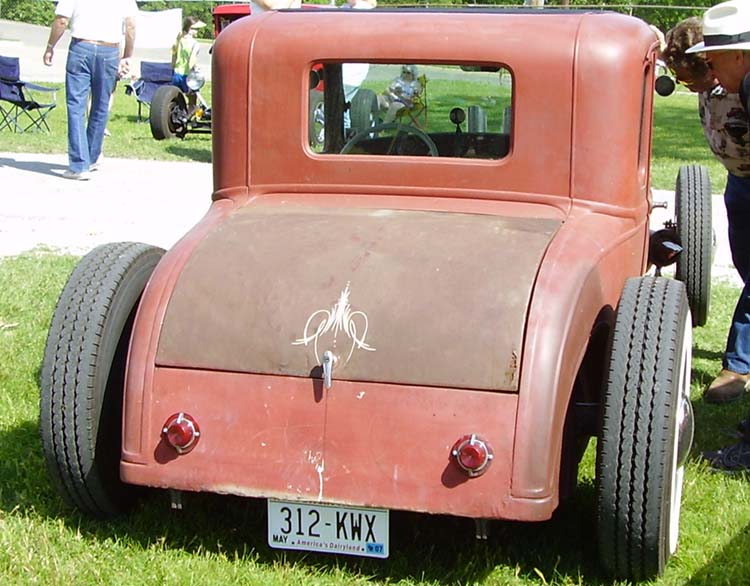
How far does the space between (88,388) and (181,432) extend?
47 cm

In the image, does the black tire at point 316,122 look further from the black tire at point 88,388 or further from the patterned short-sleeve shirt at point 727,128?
the patterned short-sleeve shirt at point 727,128

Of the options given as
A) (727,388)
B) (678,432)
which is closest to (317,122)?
(678,432)

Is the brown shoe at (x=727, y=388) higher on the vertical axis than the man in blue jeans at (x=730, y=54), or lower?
lower

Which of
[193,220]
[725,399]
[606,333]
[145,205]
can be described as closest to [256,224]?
[606,333]

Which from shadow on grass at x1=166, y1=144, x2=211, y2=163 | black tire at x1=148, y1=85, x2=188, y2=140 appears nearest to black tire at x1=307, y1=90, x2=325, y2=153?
shadow on grass at x1=166, y1=144, x2=211, y2=163

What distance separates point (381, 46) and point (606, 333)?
1379mm

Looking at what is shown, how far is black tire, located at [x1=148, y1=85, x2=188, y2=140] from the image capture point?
49.5 ft

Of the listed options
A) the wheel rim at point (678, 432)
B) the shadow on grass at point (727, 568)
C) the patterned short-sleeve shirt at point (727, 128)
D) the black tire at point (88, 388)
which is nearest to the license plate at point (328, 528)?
the black tire at point (88, 388)

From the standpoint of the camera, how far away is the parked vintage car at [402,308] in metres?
3.53

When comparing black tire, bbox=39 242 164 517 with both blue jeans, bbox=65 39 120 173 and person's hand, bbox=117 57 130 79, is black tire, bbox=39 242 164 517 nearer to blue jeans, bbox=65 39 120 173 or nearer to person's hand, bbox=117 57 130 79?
blue jeans, bbox=65 39 120 173

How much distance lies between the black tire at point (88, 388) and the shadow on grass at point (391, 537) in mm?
142

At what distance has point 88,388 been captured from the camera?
391cm

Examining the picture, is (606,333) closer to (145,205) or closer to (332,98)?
(332,98)

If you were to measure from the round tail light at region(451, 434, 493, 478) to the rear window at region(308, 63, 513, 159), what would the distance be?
1433mm
